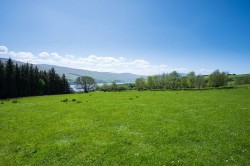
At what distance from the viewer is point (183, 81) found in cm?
13738

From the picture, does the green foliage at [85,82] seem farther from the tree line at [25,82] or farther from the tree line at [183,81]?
the tree line at [183,81]

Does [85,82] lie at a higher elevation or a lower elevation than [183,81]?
lower

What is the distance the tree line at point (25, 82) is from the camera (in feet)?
295

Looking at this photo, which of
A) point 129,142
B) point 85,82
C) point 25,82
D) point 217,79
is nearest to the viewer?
point 129,142

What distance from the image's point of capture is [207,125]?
19.1 metres

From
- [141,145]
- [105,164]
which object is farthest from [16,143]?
[141,145]

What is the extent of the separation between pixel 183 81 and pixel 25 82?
113677mm

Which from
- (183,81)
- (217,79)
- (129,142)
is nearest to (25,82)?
(129,142)

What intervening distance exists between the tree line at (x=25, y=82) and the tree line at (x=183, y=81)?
74.6 m

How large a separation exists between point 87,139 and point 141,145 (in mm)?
5086

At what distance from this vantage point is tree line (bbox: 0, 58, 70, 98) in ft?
295

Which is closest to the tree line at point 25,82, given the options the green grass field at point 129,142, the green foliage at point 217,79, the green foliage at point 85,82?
the green foliage at point 85,82

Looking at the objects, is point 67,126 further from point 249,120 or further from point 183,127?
point 249,120

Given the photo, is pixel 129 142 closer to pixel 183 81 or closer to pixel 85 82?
pixel 183 81
